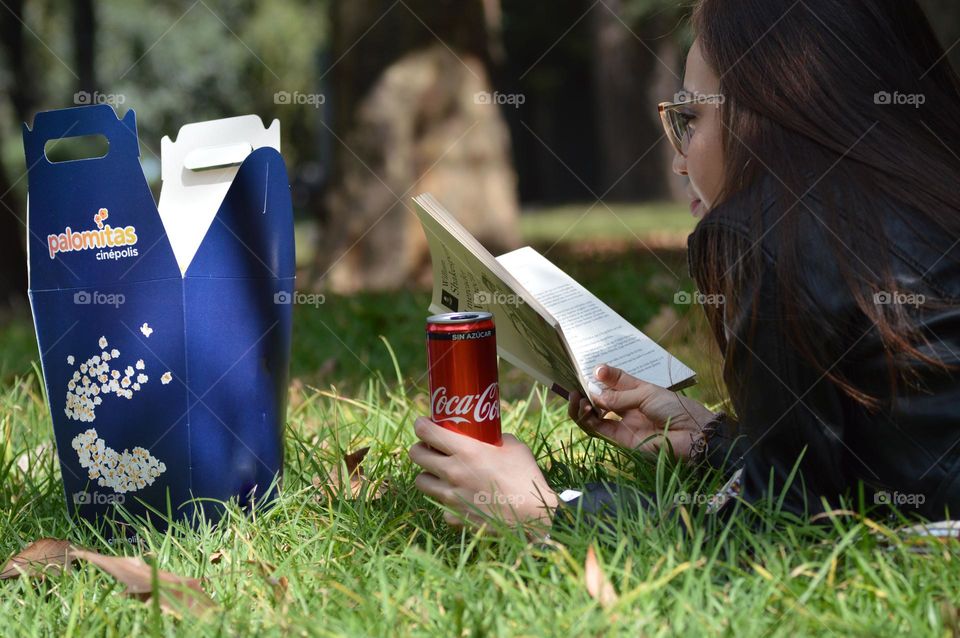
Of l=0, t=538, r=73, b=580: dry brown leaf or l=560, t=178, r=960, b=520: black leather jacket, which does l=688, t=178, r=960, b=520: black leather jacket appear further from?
l=0, t=538, r=73, b=580: dry brown leaf

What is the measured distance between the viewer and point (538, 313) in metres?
1.66

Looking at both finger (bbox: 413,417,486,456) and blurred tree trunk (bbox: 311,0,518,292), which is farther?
blurred tree trunk (bbox: 311,0,518,292)

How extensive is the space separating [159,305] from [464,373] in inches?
23.4

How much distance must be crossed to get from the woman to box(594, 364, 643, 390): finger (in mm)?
351

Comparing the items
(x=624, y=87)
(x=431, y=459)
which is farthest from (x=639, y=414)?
(x=624, y=87)

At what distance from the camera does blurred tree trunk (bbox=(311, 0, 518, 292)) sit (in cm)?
572

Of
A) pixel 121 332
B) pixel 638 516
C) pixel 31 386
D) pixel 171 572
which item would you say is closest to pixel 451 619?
pixel 638 516

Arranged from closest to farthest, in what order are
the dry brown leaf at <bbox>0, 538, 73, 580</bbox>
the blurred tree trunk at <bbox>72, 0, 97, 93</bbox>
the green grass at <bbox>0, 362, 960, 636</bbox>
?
the green grass at <bbox>0, 362, 960, 636</bbox> → the dry brown leaf at <bbox>0, 538, 73, 580</bbox> → the blurred tree trunk at <bbox>72, 0, 97, 93</bbox>

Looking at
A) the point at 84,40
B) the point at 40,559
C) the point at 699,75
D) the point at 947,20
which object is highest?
the point at 84,40

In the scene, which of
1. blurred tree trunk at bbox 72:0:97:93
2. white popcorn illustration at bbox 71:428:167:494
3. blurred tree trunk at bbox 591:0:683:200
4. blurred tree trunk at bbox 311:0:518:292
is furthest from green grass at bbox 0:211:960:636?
blurred tree trunk at bbox 591:0:683:200

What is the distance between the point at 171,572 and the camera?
5.43 feet

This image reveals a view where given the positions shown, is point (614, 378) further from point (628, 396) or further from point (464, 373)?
point (464, 373)

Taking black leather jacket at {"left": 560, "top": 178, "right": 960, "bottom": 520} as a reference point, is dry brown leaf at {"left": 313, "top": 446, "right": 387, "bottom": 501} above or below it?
below

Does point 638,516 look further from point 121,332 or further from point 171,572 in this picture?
point 121,332
